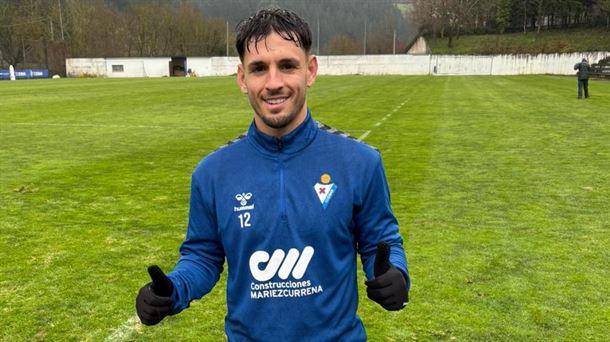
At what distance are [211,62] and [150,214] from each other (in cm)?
7139

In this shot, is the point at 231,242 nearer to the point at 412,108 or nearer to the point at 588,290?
the point at 588,290

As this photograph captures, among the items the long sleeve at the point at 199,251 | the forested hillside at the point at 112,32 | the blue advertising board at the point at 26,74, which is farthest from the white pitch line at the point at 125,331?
the blue advertising board at the point at 26,74

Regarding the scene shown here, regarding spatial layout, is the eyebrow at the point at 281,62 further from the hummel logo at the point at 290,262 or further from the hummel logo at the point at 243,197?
the hummel logo at the point at 290,262

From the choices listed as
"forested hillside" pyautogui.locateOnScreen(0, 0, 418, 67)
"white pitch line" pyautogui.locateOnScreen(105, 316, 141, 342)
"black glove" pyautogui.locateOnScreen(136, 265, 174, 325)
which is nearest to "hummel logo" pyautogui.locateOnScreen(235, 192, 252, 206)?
"black glove" pyautogui.locateOnScreen(136, 265, 174, 325)

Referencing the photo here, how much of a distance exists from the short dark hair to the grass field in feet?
8.60

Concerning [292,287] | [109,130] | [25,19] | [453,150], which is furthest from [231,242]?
[25,19]

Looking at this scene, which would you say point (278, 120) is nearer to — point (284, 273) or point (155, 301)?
point (284, 273)

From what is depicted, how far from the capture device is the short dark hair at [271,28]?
215 centimetres

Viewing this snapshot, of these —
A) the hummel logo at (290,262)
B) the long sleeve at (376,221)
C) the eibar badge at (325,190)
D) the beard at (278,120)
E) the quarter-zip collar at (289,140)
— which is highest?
the beard at (278,120)

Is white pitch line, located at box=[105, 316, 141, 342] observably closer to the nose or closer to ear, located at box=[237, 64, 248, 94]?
ear, located at box=[237, 64, 248, 94]

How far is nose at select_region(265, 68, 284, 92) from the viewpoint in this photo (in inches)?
82.6

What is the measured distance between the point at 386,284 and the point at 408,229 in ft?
15.5

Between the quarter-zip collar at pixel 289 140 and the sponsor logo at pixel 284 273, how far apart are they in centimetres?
40

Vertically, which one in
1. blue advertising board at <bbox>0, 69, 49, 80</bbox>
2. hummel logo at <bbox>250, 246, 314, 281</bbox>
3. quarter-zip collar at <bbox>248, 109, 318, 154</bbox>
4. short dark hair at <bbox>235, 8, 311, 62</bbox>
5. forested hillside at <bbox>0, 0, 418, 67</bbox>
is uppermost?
forested hillside at <bbox>0, 0, 418, 67</bbox>
